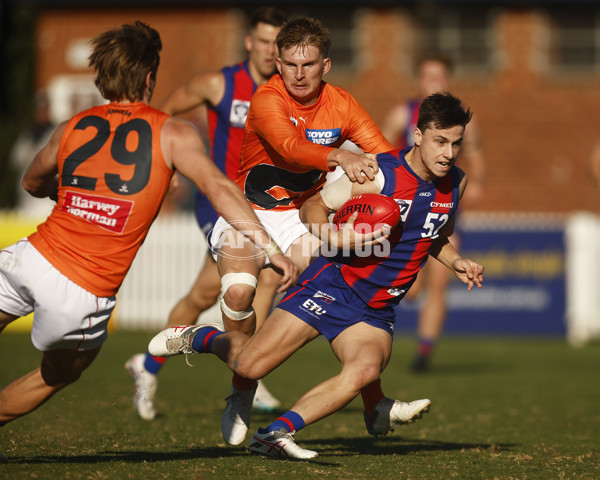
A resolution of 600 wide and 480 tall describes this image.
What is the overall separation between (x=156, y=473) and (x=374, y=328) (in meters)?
1.52

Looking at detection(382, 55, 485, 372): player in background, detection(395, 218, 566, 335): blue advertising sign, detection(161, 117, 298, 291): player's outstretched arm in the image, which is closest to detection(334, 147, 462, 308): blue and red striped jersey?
detection(161, 117, 298, 291): player's outstretched arm

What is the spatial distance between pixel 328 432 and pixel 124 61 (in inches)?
120

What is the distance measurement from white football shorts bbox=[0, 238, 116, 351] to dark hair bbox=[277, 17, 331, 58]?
196cm

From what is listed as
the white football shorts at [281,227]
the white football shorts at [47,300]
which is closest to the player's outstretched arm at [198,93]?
the white football shorts at [281,227]

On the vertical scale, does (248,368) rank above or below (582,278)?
above

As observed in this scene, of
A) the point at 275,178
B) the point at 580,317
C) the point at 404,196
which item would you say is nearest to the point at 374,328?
the point at 404,196

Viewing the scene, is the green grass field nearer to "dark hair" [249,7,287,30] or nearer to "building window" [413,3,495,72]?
"dark hair" [249,7,287,30]

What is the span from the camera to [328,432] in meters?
6.64

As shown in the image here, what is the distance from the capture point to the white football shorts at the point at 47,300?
4.67 m

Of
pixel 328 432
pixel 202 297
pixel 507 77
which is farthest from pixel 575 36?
pixel 328 432

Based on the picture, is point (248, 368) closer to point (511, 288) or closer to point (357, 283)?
point (357, 283)

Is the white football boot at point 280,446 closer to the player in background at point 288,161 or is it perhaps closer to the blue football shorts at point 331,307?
the player in background at point 288,161

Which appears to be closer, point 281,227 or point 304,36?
point 304,36

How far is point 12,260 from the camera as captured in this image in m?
4.73
